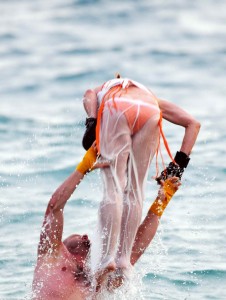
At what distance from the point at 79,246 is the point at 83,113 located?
613 centimetres

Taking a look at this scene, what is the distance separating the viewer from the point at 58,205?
6.57 m

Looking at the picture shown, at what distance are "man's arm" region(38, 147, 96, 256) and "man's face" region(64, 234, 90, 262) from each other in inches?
8.2

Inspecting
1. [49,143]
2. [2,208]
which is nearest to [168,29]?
[49,143]

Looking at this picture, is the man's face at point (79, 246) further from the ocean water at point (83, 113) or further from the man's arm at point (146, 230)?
the ocean water at point (83, 113)

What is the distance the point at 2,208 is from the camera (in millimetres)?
9695

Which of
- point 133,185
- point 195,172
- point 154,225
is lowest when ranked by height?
point 195,172

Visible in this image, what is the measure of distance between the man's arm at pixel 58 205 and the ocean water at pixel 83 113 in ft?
2.54

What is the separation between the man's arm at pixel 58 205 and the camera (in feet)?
21.3

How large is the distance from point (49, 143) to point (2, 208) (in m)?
2.16

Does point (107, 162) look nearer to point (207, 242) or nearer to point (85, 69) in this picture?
point (207, 242)

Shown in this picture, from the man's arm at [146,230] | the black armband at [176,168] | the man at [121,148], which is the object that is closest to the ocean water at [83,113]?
the man's arm at [146,230]

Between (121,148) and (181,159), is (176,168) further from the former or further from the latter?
(121,148)

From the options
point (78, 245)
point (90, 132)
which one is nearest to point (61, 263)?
point (78, 245)

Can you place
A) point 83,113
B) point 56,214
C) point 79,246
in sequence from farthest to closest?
point 83,113 < point 79,246 < point 56,214
